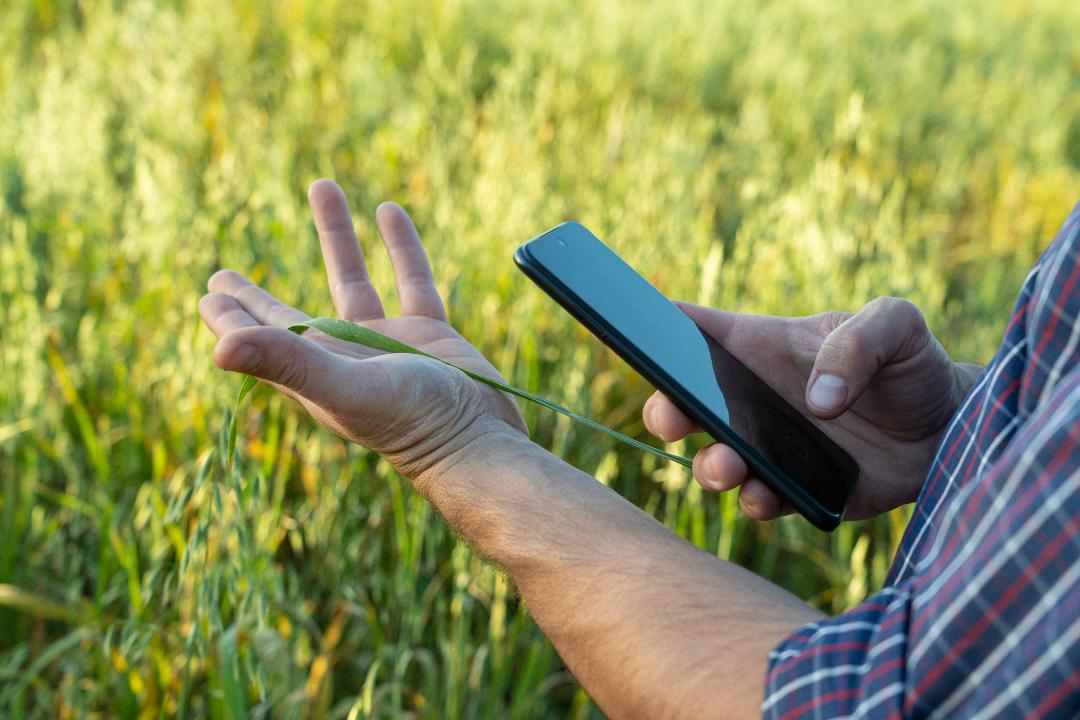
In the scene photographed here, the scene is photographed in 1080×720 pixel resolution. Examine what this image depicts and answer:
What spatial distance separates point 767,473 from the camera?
1081 mm

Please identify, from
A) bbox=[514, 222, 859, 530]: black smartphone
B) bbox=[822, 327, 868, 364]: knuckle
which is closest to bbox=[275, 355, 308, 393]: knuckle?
bbox=[514, 222, 859, 530]: black smartphone

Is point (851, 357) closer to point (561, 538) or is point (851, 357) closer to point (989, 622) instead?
point (561, 538)

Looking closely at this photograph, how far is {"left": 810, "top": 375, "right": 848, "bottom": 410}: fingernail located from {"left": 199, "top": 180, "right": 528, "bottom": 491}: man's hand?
1.04 ft

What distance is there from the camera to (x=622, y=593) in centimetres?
81

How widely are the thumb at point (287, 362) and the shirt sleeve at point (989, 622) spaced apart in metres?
0.45

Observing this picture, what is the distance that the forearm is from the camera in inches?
29.4

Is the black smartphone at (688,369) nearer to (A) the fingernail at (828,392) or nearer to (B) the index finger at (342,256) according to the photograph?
(A) the fingernail at (828,392)

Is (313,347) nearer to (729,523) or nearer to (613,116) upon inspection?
(729,523)

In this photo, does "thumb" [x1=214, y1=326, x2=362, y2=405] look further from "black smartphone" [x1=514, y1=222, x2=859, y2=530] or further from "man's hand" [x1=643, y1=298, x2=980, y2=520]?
"man's hand" [x1=643, y1=298, x2=980, y2=520]

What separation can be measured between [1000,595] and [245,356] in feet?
1.92

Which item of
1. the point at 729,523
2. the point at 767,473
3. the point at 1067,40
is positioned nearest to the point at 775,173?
the point at 729,523

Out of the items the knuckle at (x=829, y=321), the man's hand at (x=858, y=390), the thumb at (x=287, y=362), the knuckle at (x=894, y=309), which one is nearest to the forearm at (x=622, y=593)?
the thumb at (x=287, y=362)

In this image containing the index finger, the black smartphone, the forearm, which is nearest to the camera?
the forearm

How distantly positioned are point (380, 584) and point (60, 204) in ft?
4.85
